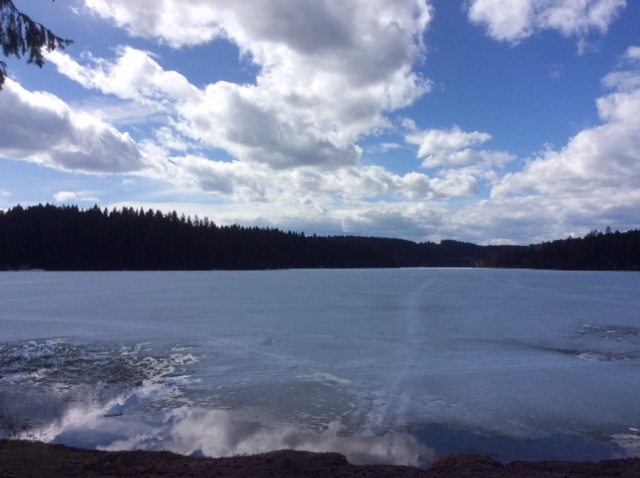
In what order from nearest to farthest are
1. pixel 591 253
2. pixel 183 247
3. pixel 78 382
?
pixel 78 382 < pixel 183 247 < pixel 591 253

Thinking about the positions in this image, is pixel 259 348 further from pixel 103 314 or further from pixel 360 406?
pixel 103 314

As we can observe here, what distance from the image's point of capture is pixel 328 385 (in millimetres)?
9188

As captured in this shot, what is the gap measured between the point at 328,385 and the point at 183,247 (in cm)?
8182

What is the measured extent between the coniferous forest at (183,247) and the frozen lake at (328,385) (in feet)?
202

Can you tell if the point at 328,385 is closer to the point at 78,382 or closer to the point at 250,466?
the point at 250,466

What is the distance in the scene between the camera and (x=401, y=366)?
1068 centimetres

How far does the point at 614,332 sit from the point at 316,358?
929cm

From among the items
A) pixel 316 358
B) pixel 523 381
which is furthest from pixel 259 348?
pixel 523 381

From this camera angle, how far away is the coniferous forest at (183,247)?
73.1 m

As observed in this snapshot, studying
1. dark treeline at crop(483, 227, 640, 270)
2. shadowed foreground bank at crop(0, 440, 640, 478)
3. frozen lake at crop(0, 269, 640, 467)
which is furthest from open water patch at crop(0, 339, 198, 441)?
dark treeline at crop(483, 227, 640, 270)

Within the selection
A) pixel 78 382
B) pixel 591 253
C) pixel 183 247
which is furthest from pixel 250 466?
pixel 591 253

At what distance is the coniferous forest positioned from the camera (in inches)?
2879

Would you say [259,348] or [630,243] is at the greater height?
[630,243]

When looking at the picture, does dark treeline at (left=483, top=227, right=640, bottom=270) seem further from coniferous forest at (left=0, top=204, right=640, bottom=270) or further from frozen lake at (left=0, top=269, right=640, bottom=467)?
frozen lake at (left=0, top=269, right=640, bottom=467)
